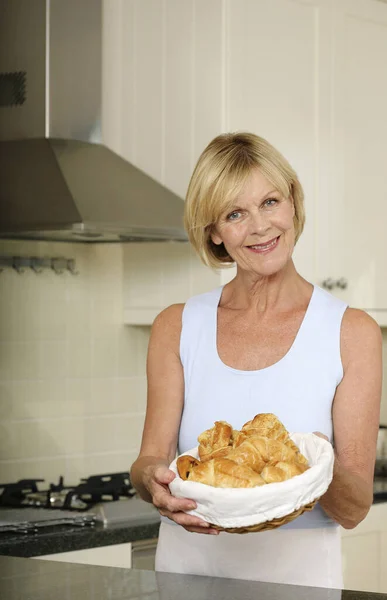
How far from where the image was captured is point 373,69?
3375 mm

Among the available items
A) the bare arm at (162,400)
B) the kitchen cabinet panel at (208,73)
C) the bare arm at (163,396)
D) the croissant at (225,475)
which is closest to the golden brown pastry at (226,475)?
the croissant at (225,475)

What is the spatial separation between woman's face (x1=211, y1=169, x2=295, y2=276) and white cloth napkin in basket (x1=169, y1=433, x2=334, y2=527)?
0.47m

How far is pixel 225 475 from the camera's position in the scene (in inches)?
47.6

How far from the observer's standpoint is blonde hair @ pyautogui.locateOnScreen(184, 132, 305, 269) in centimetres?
163

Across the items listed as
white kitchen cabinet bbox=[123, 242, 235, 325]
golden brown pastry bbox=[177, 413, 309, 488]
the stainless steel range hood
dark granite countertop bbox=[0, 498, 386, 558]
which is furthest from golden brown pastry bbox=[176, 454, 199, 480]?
white kitchen cabinet bbox=[123, 242, 235, 325]

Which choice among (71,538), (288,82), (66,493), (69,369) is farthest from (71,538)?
(288,82)

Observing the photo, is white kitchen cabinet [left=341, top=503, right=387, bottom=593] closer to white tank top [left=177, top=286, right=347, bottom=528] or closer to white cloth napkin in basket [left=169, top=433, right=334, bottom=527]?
white tank top [left=177, top=286, right=347, bottom=528]

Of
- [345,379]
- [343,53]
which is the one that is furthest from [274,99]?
[345,379]

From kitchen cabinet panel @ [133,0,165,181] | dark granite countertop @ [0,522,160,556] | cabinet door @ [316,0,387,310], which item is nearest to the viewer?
dark granite countertop @ [0,522,160,556]

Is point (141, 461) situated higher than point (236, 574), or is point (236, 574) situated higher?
point (141, 461)

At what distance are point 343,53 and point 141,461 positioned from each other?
209 centimetres

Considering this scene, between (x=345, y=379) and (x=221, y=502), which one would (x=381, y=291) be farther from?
(x=221, y=502)

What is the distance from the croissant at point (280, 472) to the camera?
1195 mm

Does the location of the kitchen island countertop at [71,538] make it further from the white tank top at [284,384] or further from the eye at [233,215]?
the eye at [233,215]
